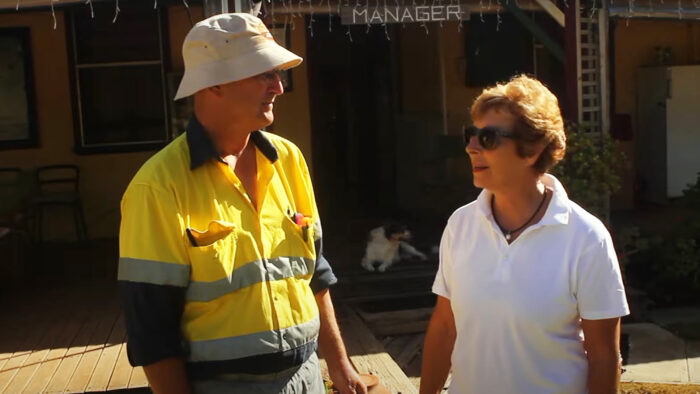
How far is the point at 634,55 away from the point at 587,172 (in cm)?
460

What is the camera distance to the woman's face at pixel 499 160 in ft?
8.70

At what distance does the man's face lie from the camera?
8.52 ft

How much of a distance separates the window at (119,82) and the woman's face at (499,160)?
7.54 m

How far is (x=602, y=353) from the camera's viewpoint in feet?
8.35

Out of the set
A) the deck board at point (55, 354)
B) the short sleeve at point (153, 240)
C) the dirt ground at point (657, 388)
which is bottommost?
the dirt ground at point (657, 388)

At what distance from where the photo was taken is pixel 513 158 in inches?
105

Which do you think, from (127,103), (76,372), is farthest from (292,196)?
(127,103)

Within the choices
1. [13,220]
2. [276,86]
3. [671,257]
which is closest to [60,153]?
[13,220]

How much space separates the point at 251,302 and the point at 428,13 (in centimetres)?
517

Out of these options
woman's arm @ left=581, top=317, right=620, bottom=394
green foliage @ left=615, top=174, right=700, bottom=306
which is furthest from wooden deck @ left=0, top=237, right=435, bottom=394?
woman's arm @ left=581, top=317, right=620, bottom=394

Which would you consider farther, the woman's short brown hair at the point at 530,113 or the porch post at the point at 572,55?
the porch post at the point at 572,55

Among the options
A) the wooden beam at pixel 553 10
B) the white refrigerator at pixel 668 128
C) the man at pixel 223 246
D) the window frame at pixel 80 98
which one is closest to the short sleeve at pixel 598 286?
the man at pixel 223 246

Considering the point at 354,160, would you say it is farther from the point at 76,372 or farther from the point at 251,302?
the point at 251,302

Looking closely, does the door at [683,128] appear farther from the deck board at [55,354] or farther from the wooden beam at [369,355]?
the deck board at [55,354]
